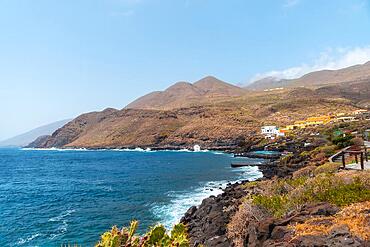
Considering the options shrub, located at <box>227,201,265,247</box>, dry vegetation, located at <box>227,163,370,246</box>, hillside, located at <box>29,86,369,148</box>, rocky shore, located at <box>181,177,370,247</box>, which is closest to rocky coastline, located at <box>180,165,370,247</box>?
rocky shore, located at <box>181,177,370,247</box>

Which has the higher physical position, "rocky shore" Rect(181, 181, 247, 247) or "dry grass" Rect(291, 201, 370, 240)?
"dry grass" Rect(291, 201, 370, 240)

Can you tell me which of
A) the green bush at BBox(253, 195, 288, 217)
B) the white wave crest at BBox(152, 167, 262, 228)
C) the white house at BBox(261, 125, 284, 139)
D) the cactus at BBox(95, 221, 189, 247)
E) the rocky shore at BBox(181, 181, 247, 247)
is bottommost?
the white wave crest at BBox(152, 167, 262, 228)

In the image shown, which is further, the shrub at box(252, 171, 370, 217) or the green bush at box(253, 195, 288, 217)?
the green bush at box(253, 195, 288, 217)

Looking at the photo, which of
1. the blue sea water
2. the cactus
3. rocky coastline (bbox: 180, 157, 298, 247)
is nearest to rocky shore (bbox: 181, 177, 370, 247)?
rocky coastline (bbox: 180, 157, 298, 247)

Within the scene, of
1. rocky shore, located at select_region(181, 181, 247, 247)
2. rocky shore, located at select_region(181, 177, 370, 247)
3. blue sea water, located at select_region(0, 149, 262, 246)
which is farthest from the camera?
blue sea water, located at select_region(0, 149, 262, 246)

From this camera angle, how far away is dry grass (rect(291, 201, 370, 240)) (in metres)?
9.92

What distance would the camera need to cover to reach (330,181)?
15.0 m

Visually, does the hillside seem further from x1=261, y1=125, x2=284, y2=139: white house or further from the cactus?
the cactus

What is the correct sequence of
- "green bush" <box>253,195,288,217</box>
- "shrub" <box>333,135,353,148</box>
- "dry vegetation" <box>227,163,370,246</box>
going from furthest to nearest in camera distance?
1. "shrub" <box>333,135,353,148</box>
2. "green bush" <box>253,195,288,217</box>
3. "dry vegetation" <box>227,163,370,246</box>

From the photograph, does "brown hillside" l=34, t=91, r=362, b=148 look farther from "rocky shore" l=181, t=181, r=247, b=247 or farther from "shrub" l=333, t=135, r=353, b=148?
"rocky shore" l=181, t=181, r=247, b=247

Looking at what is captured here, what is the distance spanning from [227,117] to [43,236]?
14356 cm

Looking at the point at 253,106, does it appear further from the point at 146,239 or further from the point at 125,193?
the point at 146,239

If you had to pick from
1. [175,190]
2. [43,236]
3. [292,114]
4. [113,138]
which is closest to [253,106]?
[292,114]

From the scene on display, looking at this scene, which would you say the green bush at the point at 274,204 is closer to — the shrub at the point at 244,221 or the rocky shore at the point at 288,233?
the shrub at the point at 244,221
